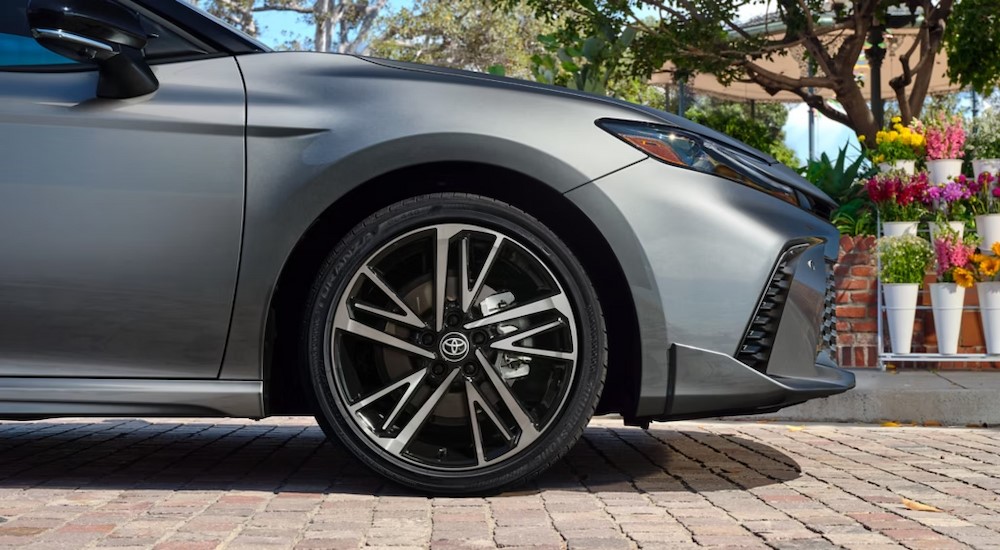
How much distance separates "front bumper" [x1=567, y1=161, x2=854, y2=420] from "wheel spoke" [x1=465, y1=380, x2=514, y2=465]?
409mm

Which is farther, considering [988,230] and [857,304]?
[857,304]

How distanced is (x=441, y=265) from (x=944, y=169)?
5616 millimetres

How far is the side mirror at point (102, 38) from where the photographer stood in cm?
350

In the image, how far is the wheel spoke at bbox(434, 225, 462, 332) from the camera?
3746mm

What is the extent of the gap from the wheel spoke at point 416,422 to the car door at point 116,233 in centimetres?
57

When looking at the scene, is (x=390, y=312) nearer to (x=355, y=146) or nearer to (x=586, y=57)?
(x=355, y=146)

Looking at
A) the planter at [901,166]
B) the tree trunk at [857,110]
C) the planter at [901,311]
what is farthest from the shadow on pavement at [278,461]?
the tree trunk at [857,110]

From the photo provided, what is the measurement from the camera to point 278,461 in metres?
4.71

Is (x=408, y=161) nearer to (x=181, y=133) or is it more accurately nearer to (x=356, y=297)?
(x=356, y=297)

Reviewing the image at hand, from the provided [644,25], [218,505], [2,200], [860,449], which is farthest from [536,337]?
[644,25]

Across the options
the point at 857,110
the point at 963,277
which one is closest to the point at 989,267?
the point at 963,277

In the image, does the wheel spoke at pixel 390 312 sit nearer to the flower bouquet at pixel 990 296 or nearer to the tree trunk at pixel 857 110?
the flower bouquet at pixel 990 296

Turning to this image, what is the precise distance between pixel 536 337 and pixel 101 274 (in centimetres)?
130

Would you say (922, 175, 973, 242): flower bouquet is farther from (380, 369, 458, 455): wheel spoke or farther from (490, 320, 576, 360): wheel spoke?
(380, 369, 458, 455): wheel spoke
